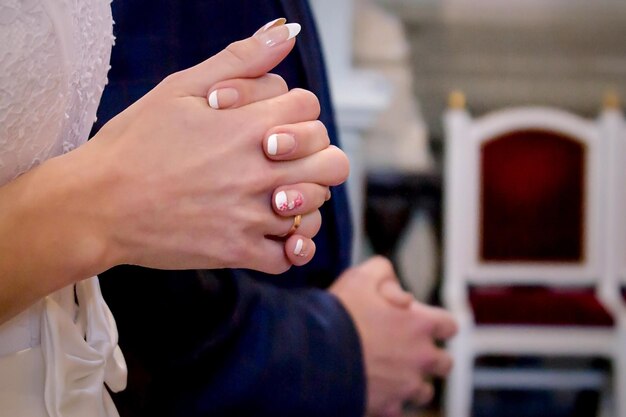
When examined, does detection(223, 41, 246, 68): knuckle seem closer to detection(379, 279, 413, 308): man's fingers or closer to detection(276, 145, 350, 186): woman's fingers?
detection(276, 145, 350, 186): woman's fingers

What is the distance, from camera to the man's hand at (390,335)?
0.81 meters

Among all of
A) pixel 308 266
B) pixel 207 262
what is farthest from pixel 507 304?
pixel 207 262

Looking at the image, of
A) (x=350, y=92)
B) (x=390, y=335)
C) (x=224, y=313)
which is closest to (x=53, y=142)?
(x=224, y=313)

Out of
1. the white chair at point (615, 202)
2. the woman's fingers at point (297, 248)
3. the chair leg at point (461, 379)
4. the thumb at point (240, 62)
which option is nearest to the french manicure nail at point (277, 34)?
the thumb at point (240, 62)

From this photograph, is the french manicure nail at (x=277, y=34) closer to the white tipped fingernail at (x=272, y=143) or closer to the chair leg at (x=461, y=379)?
the white tipped fingernail at (x=272, y=143)

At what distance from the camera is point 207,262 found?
405 mm

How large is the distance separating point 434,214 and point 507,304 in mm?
521

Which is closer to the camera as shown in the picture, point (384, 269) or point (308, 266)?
point (308, 266)

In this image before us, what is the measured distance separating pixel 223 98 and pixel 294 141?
41 mm

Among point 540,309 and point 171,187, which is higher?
point 171,187

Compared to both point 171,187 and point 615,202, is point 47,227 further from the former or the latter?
point 615,202

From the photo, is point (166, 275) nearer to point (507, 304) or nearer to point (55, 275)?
point (55, 275)

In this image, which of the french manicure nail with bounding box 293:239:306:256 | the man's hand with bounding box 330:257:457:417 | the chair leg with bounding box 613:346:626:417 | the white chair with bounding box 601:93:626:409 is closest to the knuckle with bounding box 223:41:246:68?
the french manicure nail with bounding box 293:239:306:256

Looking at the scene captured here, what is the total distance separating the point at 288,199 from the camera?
0.40 metres
